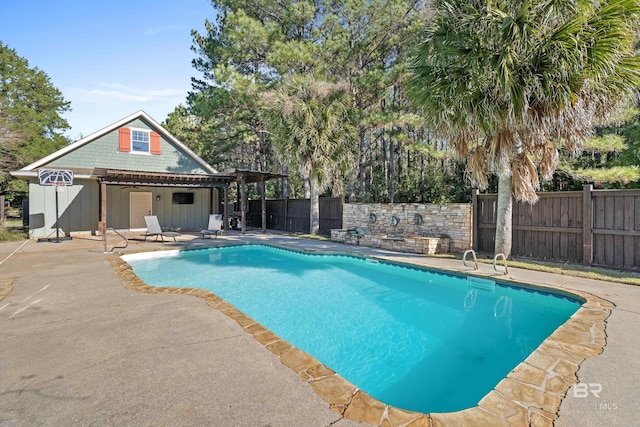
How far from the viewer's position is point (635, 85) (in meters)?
6.86

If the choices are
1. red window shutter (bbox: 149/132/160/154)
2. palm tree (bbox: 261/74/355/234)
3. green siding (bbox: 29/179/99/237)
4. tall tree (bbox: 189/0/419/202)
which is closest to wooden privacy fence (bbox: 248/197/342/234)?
palm tree (bbox: 261/74/355/234)

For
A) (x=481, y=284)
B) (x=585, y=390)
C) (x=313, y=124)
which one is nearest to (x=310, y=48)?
(x=313, y=124)

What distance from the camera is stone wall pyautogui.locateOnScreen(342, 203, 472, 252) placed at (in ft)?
33.1

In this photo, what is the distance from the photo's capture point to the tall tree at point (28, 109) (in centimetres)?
2466

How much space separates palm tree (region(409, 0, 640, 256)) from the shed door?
14.3 metres

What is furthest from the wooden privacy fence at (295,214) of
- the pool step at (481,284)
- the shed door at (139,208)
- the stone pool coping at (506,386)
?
the stone pool coping at (506,386)

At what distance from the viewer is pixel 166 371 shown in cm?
290

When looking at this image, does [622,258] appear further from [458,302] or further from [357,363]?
[357,363]

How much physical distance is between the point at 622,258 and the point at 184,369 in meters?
9.17

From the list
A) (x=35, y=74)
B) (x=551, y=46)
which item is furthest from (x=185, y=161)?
(x=35, y=74)

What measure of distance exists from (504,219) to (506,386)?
6.77m

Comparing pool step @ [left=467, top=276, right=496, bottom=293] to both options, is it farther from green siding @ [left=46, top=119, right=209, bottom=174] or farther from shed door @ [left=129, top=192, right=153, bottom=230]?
shed door @ [left=129, top=192, right=153, bottom=230]

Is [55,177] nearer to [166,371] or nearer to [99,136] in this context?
[99,136]

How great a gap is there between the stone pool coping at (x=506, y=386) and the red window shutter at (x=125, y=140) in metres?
15.0
